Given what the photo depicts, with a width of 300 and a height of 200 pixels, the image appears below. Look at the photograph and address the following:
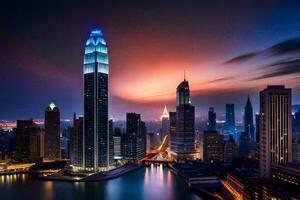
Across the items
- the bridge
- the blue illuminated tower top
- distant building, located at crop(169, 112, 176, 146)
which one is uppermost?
the blue illuminated tower top

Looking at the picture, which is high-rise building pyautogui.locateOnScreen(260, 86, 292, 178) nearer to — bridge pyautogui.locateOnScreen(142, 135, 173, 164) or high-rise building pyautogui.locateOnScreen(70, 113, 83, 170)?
high-rise building pyautogui.locateOnScreen(70, 113, 83, 170)

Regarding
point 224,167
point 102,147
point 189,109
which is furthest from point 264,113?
point 189,109

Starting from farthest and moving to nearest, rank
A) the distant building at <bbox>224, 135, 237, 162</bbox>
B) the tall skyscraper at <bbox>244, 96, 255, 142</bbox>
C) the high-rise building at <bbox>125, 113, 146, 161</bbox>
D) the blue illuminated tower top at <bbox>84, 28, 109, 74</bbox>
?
the tall skyscraper at <bbox>244, 96, 255, 142</bbox>
the high-rise building at <bbox>125, 113, 146, 161</bbox>
the distant building at <bbox>224, 135, 237, 162</bbox>
the blue illuminated tower top at <bbox>84, 28, 109, 74</bbox>

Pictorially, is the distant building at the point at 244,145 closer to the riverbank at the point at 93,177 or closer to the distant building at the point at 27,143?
the riverbank at the point at 93,177

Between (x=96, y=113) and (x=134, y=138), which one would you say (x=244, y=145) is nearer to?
(x=134, y=138)

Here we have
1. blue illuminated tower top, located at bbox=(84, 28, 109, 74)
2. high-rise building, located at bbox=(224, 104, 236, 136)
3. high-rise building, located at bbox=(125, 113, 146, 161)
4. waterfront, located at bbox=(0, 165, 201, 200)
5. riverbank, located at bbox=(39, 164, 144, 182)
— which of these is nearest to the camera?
waterfront, located at bbox=(0, 165, 201, 200)

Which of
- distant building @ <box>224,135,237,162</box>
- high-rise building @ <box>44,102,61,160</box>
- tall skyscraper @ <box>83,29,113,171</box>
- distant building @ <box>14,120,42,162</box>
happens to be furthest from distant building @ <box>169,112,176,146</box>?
distant building @ <box>14,120,42,162</box>

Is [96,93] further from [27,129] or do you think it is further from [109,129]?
[27,129]

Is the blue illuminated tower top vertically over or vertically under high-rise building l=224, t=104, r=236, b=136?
over
